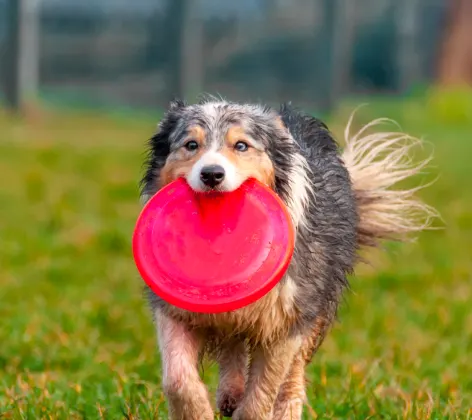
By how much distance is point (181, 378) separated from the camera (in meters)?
4.58

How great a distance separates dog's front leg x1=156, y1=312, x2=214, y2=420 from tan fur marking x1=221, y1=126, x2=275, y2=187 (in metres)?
0.65

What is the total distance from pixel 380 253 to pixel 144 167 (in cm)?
534

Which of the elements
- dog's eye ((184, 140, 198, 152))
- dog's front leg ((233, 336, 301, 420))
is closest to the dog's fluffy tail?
dog's front leg ((233, 336, 301, 420))

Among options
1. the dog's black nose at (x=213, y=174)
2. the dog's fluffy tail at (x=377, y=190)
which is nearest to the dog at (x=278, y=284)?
the dog's black nose at (x=213, y=174)

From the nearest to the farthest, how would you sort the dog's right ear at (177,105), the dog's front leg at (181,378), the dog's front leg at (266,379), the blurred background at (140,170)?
1. the dog's front leg at (181,378)
2. the dog's front leg at (266,379)
3. the dog's right ear at (177,105)
4. the blurred background at (140,170)

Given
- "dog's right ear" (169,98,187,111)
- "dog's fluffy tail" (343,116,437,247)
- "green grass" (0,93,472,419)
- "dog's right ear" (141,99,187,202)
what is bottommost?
"green grass" (0,93,472,419)

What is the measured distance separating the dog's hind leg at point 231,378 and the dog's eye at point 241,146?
949 mm

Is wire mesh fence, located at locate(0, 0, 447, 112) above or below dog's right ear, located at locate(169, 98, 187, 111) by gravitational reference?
below

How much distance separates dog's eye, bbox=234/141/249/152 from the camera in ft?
15.2

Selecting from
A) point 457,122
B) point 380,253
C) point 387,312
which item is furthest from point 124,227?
point 457,122

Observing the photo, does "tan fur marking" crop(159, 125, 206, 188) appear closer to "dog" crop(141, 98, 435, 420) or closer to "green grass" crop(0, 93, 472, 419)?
"dog" crop(141, 98, 435, 420)

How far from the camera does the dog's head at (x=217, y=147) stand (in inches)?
176

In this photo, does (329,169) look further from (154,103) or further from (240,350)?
(154,103)

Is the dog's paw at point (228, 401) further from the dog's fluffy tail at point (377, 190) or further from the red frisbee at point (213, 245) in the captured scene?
the dog's fluffy tail at point (377, 190)
